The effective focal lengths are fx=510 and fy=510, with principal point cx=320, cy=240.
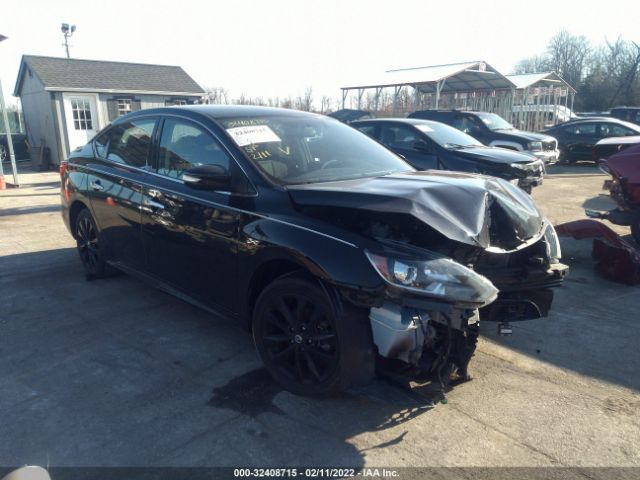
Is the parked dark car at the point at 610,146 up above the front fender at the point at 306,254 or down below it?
above

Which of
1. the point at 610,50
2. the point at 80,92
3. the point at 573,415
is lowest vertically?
the point at 573,415

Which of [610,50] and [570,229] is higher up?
[610,50]

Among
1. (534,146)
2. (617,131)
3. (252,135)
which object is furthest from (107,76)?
(252,135)

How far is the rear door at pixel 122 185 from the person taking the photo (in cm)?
430

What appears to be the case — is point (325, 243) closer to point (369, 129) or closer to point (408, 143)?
point (408, 143)

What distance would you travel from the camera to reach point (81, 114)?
18.6 m

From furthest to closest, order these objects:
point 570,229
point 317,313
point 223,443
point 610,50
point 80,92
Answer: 1. point 610,50
2. point 80,92
3. point 570,229
4. point 317,313
5. point 223,443

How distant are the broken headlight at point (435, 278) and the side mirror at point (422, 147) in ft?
→ 21.5

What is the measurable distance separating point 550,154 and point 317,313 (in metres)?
13.1

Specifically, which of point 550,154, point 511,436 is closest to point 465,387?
point 511,436

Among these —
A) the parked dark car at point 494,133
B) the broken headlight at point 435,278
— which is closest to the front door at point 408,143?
the parked dark car at point 494,133

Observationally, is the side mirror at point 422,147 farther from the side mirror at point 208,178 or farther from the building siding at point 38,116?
the building siding at point 38,116

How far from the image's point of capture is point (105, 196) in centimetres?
471

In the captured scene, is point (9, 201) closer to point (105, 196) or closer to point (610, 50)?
point (105, 196)
